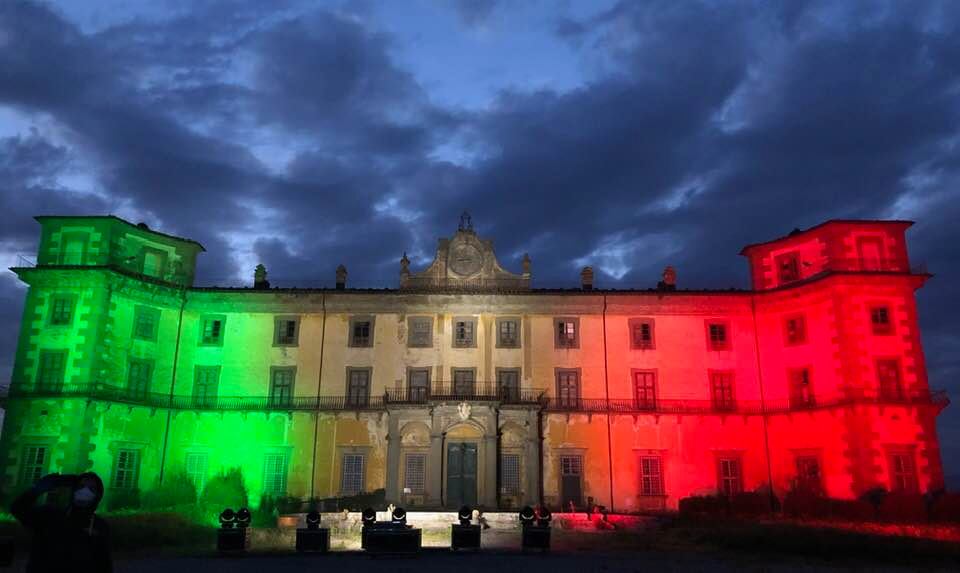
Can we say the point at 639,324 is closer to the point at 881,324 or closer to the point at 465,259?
the point at 465,259

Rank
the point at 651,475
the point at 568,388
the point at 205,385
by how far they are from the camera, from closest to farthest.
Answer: the point at 651,475 < the point at 568,388 < the point at 205,385

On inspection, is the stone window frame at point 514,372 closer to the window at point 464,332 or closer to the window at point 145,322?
the window at point 464,332

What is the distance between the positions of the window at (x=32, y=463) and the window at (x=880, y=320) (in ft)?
134

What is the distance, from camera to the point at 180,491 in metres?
37.9

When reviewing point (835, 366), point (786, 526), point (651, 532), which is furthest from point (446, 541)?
point (835, 366)

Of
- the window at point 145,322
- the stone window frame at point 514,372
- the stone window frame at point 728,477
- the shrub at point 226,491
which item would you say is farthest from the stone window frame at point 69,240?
the stone window frame at point 728,477

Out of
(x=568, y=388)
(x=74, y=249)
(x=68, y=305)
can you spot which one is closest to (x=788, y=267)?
(x=568, y=388)

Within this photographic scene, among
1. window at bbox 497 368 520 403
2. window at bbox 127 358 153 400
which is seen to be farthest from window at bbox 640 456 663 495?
window at bbox 127 358 153 400

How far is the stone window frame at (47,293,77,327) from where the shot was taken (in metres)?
37.9

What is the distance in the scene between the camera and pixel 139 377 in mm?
39281

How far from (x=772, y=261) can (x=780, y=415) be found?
8.81m

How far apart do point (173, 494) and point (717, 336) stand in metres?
29.8

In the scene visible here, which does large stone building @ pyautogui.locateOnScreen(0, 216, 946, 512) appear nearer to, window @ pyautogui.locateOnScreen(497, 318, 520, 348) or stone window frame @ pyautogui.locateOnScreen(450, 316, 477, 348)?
stone window frame @ pyautogui.locateOnScreen(450, 316, 477, 348)

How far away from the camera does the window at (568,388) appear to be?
40.3 m
